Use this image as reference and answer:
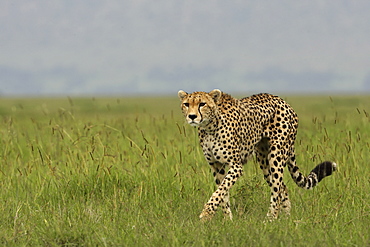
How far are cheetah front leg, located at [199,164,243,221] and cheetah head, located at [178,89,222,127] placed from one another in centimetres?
51

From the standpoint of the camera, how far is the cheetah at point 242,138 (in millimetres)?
4750

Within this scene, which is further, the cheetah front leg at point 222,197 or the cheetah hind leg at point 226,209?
the cheetah hind leg at point 226,209

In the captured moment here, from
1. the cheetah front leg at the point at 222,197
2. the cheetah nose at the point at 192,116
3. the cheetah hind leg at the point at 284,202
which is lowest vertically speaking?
the cheetah hind leg at the point at 284,202

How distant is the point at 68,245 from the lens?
3965 mm

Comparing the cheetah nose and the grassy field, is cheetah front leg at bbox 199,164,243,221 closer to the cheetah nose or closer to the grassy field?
the grassy field

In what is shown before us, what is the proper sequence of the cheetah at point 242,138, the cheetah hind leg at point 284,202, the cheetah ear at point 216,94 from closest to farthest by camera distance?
the cheetah at point 242,138 → the cheetah ear at point 216,94 → the cheetah hind leg at point 284,202

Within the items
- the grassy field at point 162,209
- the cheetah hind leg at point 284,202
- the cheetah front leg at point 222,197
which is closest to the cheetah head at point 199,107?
the cheetah front leg at point 222,197

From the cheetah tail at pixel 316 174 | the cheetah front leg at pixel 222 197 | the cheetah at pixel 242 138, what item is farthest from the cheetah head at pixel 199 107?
the cheetah tail at pixel 316 174

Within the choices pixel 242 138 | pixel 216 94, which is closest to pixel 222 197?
pixel 242 138

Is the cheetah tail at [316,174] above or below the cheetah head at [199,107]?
below

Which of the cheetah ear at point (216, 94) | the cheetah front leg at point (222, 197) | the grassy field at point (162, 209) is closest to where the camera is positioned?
the grassy field at point (162, 209)

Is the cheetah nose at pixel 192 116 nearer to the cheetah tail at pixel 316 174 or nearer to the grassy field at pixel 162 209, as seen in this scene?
the grassy field at pixel 162 209

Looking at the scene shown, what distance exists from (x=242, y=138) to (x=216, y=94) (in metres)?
0.49

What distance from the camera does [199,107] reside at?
15.5 ft
